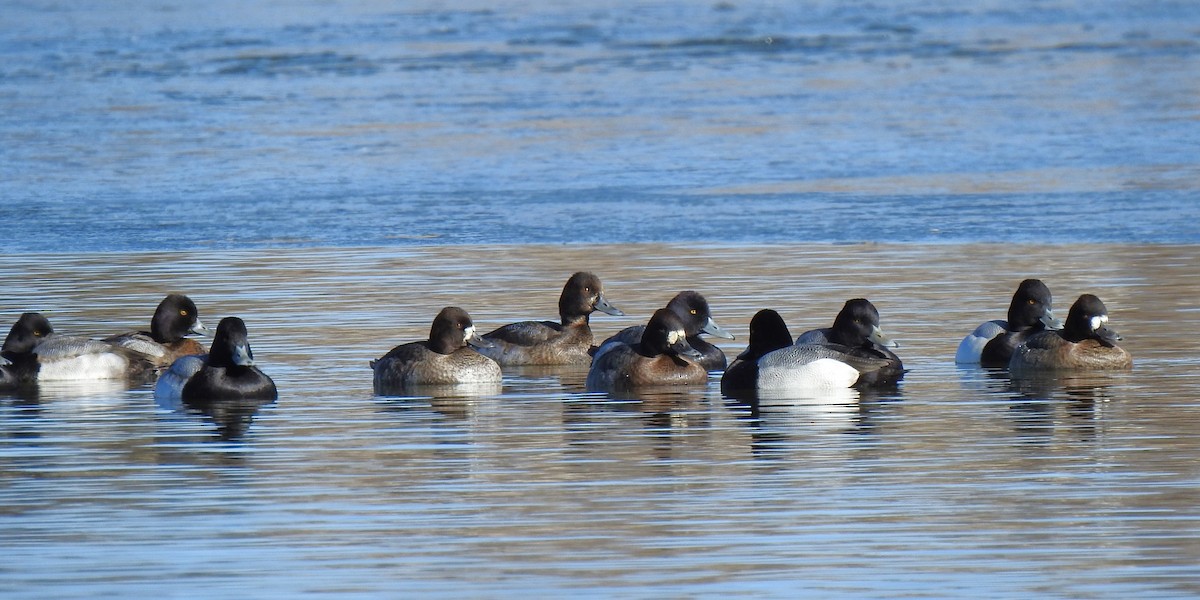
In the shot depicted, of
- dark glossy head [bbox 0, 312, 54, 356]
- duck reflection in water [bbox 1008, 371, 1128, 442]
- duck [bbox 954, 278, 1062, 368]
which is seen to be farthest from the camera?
dark glossy head [bbox 0, 312, 54, 356]

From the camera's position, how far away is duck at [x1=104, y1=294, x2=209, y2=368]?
1308 cm

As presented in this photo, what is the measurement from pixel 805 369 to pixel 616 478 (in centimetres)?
305

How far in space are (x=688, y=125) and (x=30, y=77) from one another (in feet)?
39.0

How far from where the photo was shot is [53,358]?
12398 millimetres

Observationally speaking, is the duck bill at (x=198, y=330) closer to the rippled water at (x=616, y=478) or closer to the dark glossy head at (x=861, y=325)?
the rippled water at (x=616, y=478)

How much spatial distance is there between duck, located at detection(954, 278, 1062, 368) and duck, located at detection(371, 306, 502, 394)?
2852 millimetres

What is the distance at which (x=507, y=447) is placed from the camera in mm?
9688

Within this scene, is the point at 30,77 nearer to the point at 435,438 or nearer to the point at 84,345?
the point at 84,345

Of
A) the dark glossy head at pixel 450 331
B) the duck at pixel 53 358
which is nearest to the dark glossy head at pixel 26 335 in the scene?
the duck at pixel 53 358

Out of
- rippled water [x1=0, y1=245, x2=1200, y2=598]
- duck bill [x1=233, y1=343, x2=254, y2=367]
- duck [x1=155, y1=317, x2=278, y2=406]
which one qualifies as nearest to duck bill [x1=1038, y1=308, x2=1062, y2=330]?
rippled water [x1=0, y1=245, x2=1200, y2=598]

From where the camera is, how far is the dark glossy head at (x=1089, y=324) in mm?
12039

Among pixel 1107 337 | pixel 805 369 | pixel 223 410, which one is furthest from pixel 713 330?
pixel 223 410

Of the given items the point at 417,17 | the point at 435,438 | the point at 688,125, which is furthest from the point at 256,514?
the point at 417,17

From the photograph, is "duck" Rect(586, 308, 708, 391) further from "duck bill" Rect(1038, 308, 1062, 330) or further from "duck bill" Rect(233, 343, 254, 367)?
"duck bill" Rect(1038, 308, 1062, 330)
